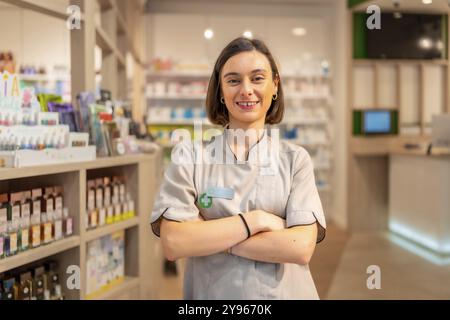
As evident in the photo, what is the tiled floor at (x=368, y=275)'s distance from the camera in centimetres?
417

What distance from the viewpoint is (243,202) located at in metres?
1.35

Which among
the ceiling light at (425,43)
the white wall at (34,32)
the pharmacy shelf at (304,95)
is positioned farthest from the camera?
the pharmacy shelf at (304,95)

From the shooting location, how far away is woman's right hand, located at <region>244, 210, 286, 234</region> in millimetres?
1280

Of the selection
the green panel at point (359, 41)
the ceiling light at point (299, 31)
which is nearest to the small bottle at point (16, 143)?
the green panel at point (359, 41)

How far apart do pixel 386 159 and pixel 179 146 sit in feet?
A: 21.2

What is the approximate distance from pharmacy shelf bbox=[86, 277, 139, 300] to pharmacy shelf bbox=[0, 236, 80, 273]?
410mm

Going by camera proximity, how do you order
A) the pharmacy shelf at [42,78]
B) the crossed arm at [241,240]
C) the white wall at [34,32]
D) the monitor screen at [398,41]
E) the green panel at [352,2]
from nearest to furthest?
the crossed arm at [241,240] → the white wall at [34,32] → the pharmacy shelf at [42,78] → the monitor screen at [398,41] → the green panel at [352,2]

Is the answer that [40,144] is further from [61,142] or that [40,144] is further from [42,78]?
[42,78]

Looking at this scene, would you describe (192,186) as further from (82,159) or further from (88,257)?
(88,257)

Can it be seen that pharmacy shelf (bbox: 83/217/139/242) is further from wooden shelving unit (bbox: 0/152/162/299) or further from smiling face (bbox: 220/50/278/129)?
smiling face (bbox: 220/50/278/129)

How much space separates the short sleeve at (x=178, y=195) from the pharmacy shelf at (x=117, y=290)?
1569 mm

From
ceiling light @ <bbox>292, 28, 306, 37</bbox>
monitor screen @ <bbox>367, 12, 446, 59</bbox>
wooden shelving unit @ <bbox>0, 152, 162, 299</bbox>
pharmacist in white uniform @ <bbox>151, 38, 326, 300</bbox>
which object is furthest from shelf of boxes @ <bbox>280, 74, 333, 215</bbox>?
pharmacist in white uniform @ <bbox>151, 38, 326, 300</bbox>

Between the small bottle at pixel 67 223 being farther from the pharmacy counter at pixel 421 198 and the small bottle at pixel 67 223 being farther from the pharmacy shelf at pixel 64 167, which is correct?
the pharmacy counter at pixel 421 198

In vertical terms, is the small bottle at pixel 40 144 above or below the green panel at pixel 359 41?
below
